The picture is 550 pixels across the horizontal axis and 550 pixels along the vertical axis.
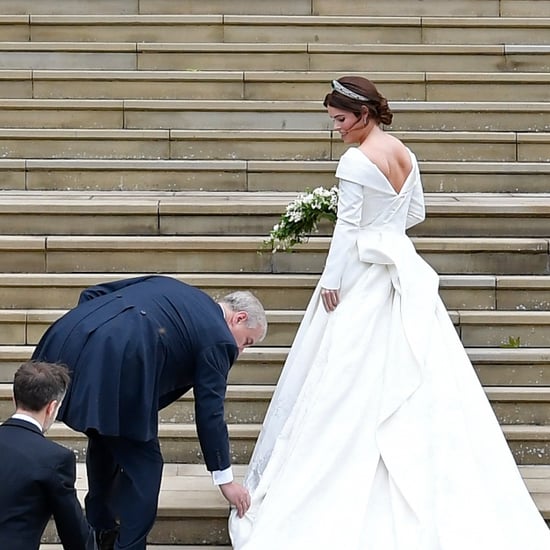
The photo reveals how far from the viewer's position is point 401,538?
13.5 ft

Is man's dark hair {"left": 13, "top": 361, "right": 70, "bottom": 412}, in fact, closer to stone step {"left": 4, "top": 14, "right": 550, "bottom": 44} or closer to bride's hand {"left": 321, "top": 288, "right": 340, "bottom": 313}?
bride's hand {"left": 321, "top": 288, "right": 340, "bottom": 313}

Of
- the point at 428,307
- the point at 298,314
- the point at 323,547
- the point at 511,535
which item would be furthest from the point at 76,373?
the point at 298,314

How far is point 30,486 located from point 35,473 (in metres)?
0.04

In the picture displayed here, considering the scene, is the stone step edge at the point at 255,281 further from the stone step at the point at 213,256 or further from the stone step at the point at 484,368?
the stone step at the point at 484,368

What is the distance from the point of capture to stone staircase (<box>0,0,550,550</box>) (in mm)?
5781

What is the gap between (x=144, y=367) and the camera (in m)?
3.93

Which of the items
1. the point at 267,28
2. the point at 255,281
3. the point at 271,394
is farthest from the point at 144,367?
the point at 267,28

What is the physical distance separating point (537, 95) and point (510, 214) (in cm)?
187

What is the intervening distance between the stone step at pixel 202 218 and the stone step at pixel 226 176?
24.8 inches

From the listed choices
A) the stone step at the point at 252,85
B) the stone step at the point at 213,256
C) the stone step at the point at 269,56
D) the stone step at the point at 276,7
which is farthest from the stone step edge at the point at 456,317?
the stone step at the point at 276,7

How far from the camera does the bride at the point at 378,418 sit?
4199 mm

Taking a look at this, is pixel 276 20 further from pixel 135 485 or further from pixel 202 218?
pixel 135 485

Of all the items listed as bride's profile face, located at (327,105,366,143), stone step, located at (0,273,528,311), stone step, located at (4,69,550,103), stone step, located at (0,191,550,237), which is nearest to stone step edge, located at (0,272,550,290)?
stone step, located at (0,273,528,311)

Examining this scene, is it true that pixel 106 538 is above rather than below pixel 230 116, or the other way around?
below
